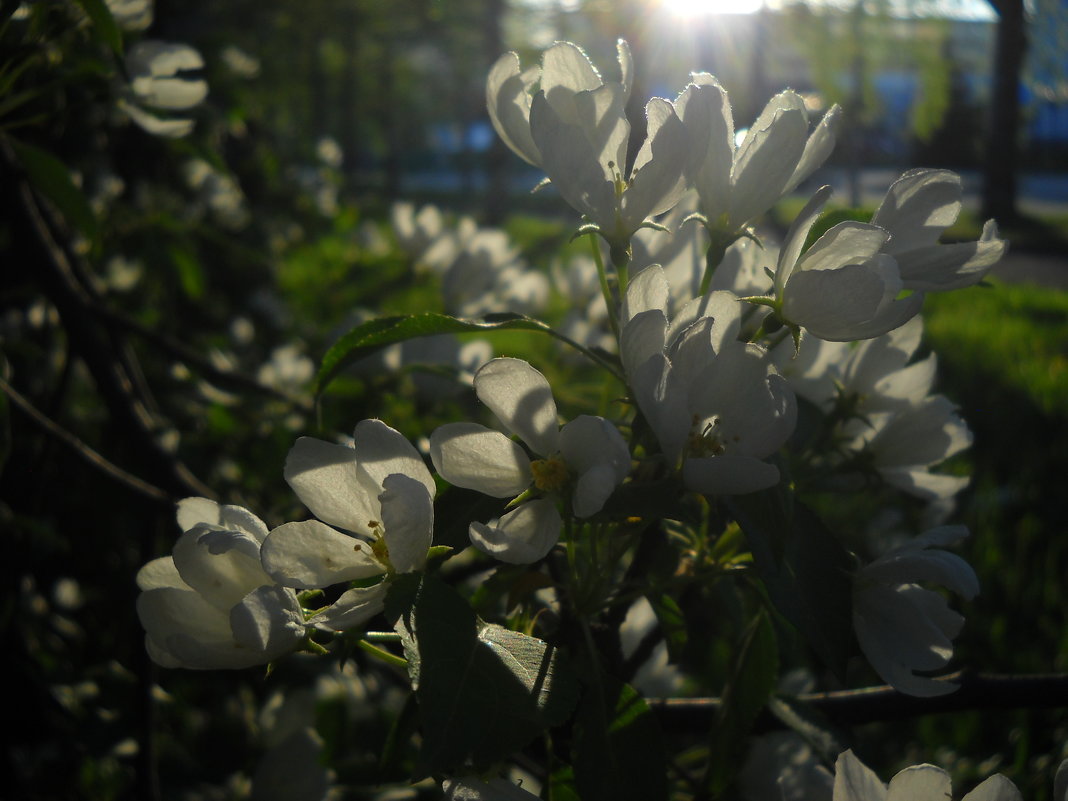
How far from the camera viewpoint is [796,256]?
0.75 meters

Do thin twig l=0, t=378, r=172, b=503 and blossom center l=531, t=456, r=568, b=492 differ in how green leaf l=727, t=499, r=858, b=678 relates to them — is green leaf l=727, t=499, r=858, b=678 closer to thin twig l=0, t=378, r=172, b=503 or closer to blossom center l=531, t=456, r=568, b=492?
blossom center l=531, t=456, r=568, b=492

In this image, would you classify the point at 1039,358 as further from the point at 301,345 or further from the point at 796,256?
the point at 796,256

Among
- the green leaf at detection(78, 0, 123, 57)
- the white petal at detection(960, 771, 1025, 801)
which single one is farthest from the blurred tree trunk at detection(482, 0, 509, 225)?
the white petal at detection(960, 771, 1025, 801)

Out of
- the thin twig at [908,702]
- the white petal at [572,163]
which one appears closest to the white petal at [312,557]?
the white petal at [572,163]

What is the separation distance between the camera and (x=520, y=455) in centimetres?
72

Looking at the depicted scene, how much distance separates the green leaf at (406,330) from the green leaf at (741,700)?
0.33 metres

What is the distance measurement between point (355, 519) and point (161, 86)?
2.76 feet

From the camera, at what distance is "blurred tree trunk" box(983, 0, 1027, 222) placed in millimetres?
9303

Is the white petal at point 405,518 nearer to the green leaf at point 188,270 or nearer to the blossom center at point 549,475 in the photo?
the blossom center at point 549,475

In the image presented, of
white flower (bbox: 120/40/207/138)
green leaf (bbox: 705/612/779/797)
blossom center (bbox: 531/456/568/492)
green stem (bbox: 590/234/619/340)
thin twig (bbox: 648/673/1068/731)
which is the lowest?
thin twig (bbox: 648/673/1068/731)

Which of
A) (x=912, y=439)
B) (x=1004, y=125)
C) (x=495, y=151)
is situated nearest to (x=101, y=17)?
(x=912, y=439)

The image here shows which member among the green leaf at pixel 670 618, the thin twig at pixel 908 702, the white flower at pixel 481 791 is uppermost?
the white flower at pixel 481 791

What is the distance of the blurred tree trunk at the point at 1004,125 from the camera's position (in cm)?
930

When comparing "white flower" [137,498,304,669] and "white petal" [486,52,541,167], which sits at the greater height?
"white petal" [486,52,541,167]
